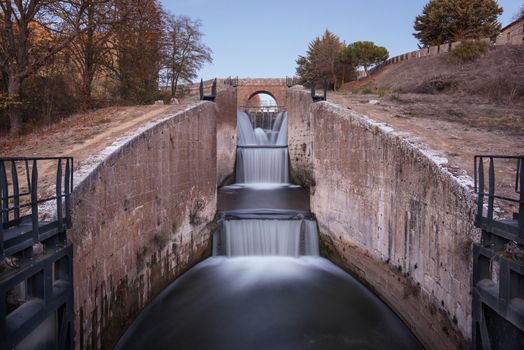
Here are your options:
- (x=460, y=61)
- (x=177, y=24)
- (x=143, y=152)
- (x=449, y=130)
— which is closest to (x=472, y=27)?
(x=460, y=61)

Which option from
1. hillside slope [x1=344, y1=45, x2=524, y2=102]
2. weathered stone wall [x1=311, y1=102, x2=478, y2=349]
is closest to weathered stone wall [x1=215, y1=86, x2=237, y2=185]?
weathered stone wall [x1=311, y1=102, x2=478, y2=349]

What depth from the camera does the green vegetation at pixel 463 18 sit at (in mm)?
29250

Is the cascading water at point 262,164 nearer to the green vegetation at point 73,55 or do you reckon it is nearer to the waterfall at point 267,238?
the green vegetation at point 73,55

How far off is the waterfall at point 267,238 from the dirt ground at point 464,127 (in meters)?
3.54

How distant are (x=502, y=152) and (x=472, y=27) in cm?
2896

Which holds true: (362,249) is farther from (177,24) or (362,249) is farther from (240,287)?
(177,24)

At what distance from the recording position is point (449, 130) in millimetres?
7957

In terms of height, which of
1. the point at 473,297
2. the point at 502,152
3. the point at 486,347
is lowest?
the point at 486,347

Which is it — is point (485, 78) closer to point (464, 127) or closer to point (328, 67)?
point (464, 127)

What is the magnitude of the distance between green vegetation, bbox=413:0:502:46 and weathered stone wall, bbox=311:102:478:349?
25.8 metres

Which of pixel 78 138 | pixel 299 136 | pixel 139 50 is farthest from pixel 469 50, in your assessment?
pixel 78 138

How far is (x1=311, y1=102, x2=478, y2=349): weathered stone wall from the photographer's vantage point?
15.9 feet

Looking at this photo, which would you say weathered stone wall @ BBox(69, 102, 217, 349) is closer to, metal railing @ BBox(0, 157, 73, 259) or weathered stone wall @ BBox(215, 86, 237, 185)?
metal railing @ BBox(0, 157, 73, 259)

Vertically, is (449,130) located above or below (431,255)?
above
